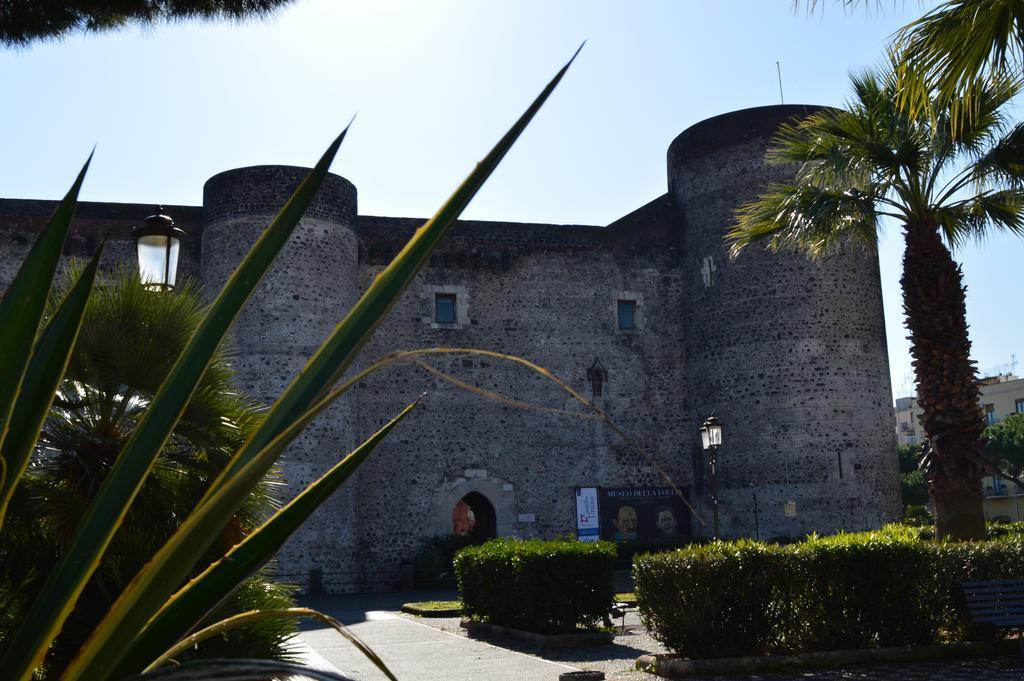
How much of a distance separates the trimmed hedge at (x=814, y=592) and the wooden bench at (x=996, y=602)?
254 millimetres

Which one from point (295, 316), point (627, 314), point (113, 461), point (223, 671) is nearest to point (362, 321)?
point (223, 671)

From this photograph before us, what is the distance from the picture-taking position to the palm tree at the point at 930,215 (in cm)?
1021

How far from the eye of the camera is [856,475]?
2294cm

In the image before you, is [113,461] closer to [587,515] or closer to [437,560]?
[437,560]

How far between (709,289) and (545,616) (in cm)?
1520

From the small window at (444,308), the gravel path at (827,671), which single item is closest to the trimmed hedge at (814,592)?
the gravel path at (827,671)

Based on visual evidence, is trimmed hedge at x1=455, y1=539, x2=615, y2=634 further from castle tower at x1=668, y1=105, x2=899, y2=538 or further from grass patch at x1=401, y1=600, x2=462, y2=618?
castle tower at x1=668, y1=105, x2=899, y2=538

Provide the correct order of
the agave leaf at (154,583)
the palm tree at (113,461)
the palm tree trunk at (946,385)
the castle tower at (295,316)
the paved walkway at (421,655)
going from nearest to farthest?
the agave leaf at (154,583) < the palm tree at (113,461) < the paved walkway at (421,655) < the palm tree trunk at (946,385) < the castle tower at (295,316)

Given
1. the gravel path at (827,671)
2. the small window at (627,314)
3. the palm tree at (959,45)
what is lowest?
the gravel path at (827,671)

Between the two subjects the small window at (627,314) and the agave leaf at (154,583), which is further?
the small window at (627,314)

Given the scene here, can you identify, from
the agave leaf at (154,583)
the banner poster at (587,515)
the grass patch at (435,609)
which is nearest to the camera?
the agave leaf at (154,583)

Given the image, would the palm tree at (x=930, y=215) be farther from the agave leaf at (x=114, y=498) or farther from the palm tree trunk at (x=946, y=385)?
the agave leaf at (x=114, y=498)

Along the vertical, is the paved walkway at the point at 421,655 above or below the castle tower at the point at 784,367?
below

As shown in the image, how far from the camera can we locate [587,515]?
960 inches
